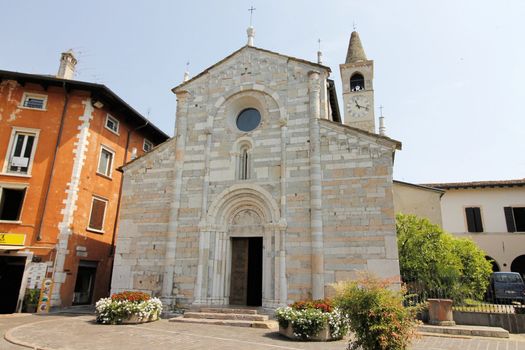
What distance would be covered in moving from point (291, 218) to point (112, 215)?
11153 millimetres

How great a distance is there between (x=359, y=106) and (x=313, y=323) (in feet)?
54.9

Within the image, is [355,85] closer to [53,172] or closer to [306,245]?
[306,245]

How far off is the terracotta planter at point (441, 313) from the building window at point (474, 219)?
1682cm

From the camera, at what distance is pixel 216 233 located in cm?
1364

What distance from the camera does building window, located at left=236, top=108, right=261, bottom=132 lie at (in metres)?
15.0

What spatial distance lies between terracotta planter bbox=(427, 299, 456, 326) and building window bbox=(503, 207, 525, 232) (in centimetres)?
1758

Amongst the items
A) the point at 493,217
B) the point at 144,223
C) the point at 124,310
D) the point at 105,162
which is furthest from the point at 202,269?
the point at 493,217

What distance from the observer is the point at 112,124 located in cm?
1942

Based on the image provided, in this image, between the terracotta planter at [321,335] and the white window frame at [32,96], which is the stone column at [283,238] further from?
the white window frame at [32,96]

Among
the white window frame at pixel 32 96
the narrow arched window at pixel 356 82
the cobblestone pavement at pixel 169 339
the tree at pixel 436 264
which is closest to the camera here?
the cobblestone pavement at pixel 169 339

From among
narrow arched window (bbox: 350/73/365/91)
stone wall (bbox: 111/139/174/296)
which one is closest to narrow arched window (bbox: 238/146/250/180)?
stone wall (bbox: 111/139/174/296)

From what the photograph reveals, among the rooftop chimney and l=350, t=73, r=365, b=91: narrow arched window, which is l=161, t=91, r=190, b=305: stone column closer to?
the rooftop chimney

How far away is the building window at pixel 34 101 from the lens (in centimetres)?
1709

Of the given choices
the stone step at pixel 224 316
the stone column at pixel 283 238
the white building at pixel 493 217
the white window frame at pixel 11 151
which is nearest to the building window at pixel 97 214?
the white window frame at pixel 11 151
